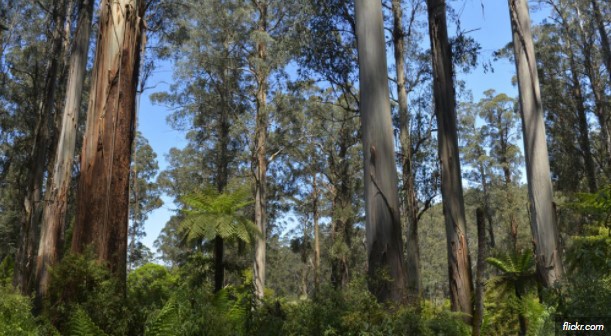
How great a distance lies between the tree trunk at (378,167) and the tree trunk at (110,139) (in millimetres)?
2588

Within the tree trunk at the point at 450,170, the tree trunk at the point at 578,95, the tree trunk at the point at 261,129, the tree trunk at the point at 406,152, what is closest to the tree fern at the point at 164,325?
the tree trunk at the point at 450,170

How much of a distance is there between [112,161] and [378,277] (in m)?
2.87

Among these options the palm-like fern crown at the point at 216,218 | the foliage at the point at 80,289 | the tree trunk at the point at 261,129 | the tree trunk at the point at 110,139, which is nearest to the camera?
the foliage at the point at 80,289

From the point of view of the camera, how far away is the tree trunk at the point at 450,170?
6996 millimetres

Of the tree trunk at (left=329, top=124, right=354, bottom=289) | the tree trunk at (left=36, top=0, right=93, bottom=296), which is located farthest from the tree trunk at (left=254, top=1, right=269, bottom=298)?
the tree trunk at (left=36, top=0, right=93, bottom=296)

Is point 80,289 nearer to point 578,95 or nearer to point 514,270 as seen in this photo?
point 514,270

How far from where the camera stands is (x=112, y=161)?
16.2ft

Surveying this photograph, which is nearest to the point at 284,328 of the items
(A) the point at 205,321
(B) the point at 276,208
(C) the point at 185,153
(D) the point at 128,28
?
(A) the point at 205,321

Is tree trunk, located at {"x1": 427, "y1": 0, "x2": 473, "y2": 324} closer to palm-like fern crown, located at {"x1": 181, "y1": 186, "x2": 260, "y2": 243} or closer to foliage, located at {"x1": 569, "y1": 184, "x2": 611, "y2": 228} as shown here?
foliage, located at {"x1": 569, "y1": 184, "x2": 611, "y2": 228}

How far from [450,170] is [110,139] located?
5212mm

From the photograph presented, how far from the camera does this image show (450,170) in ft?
26.2

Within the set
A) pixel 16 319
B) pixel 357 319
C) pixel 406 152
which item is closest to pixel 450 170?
pixel 357 319

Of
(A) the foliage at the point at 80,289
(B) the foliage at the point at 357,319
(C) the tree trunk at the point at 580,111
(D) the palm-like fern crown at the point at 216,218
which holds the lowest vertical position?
(B) the foliage at the point at 357,319

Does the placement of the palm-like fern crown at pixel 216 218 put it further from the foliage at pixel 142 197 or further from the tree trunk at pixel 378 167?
Result: the foliage at pixel 142 197
